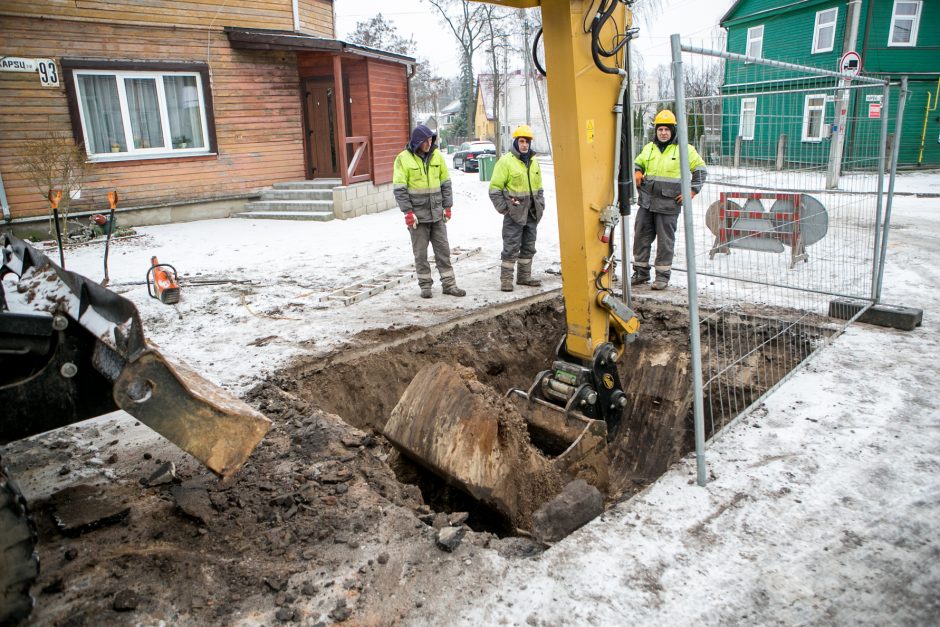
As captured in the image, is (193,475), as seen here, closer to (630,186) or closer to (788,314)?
(630,186)

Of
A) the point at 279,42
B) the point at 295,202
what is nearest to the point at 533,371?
the point at 295,202

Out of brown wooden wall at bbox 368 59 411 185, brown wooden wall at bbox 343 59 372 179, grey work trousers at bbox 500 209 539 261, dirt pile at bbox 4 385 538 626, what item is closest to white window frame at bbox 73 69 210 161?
brown wooden wall at bbox 343 59 372 179

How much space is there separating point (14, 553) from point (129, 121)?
12412 mm

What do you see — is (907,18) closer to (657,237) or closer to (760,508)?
(657,237)

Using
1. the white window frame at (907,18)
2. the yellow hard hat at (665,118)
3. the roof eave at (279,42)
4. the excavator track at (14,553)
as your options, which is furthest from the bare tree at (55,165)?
the white window frame at (907,18)

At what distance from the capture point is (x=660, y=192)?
688 cm

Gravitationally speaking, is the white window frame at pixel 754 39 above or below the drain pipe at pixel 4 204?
above

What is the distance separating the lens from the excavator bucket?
3.52 metres

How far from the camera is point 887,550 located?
277cm

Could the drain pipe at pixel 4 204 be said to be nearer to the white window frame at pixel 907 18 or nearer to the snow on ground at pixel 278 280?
the snow on ground at pixel 278 280

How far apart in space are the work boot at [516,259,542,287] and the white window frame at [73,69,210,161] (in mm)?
8624

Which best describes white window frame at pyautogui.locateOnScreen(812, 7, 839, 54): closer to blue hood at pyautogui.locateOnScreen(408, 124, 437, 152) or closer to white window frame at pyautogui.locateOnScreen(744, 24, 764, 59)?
white window frame at pyautogui.locateOnScreen(744, 24, 764, 59)

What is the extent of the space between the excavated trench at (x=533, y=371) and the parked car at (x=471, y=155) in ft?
67.3

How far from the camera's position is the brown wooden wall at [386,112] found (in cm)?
1440
